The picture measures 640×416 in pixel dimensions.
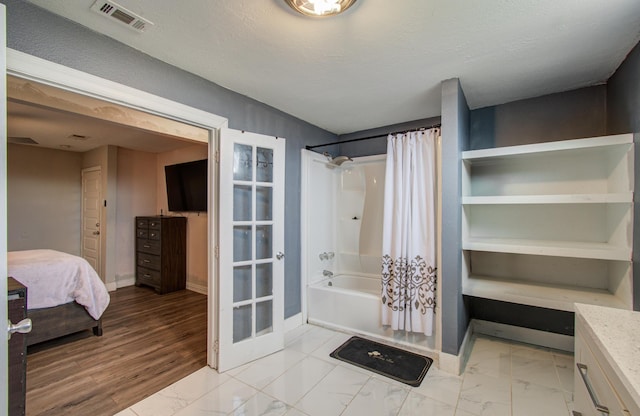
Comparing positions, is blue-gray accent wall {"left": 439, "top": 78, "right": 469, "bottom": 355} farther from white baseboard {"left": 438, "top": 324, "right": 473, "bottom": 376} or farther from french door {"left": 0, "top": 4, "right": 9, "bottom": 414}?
french door {"left": 0, "top": 4, "right": 9, "bottom": 414}

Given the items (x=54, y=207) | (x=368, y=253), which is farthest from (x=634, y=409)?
(x=54, y=207)

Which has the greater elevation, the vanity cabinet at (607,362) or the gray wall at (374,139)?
the gray wall at (374,139)

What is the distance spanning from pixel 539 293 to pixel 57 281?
14.4ft

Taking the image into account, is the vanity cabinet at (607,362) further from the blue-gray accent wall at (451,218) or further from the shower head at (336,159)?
the shower head at (336,159)

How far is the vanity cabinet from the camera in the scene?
0.70m

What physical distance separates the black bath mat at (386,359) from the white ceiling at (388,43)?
2361mm

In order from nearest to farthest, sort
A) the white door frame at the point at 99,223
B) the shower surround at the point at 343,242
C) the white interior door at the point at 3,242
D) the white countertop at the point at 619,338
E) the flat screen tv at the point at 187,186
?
the white countertop at the point at 619,338, the white interior door at the point at 3,242, the shower surround at the point at 343,242, the flat screen tv at the point at 187,186, the white door frame at the point at 99,223

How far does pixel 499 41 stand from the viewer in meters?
1.70

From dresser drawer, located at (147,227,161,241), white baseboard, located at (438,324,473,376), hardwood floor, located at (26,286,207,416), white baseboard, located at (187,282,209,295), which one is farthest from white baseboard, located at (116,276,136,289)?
white baseboard, located at (438,324,473,376)

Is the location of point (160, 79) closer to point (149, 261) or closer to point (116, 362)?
point (116, 362)

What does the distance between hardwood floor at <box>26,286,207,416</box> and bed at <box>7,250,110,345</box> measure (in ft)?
0.59

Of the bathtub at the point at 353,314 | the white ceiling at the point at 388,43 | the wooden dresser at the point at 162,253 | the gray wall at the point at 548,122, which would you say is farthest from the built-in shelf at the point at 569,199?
the wooden dresser at the point at 162,253

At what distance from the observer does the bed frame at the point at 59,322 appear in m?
2.54

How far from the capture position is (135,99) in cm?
175
